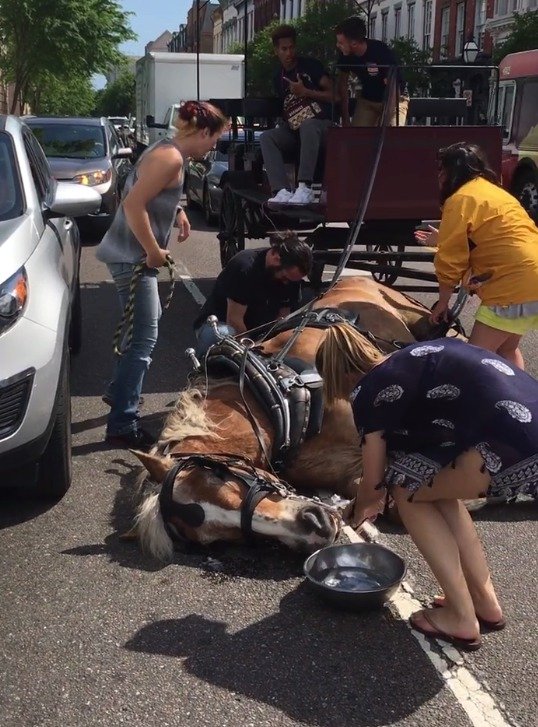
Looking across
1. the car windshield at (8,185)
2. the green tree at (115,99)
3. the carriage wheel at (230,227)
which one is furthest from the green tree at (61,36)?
the green tree at (115,99)

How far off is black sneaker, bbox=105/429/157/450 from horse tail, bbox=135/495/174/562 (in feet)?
→ 4.86

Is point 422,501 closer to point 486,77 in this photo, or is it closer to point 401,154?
point 401,154

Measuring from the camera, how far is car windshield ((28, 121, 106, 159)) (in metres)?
14.8

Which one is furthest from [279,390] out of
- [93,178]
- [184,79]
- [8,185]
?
[184,79]

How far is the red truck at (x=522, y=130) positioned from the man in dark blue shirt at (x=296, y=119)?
8.04 m

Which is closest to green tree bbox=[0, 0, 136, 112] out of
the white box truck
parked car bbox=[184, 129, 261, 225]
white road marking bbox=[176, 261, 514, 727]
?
the white box truck

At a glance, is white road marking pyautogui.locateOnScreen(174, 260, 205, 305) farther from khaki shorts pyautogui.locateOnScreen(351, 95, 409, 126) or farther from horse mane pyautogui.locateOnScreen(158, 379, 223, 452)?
horse mane pyautogui.locateOnScreen(158, 379, 223, 452)

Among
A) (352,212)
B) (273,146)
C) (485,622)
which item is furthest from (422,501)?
(273,146)

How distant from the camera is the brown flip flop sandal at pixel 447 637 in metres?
3.44

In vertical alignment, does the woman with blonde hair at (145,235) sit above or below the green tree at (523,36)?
below

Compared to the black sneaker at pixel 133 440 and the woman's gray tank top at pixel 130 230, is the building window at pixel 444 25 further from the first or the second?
the black sneaker at pixel 133 440

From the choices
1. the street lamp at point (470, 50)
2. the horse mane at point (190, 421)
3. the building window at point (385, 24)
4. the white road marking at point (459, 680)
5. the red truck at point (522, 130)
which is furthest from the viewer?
the building window at point (385, 24)

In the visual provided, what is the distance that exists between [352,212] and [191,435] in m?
3.61

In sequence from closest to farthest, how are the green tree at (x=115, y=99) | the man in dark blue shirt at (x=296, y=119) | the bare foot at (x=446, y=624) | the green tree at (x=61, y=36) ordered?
the bare foot at (x=446, y=624)
the man in dark blue shirt at (x=296, y=119)
the green tree at (x=61, y=36)
the green tree at (x=115, y=99)
